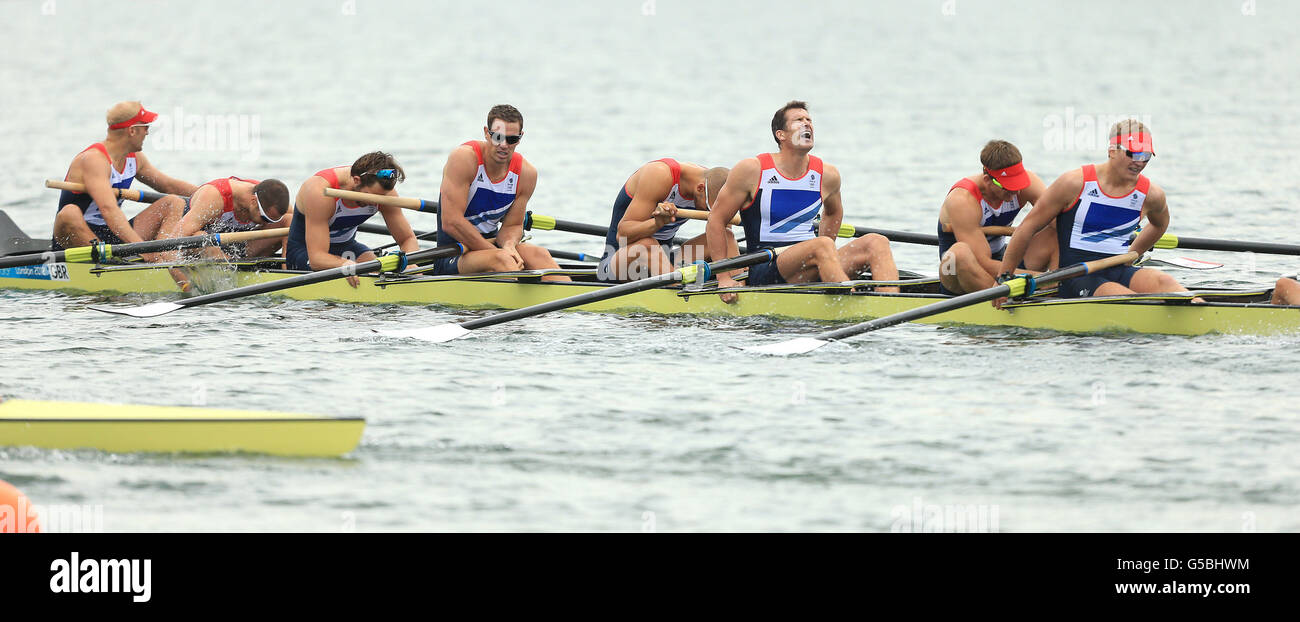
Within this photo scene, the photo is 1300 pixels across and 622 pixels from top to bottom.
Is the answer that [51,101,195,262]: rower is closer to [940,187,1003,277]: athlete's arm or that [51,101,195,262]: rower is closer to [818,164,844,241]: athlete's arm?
[818,164,844,241]: athlete's arm

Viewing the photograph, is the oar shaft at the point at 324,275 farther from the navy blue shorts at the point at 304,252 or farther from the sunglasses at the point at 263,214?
the sunglasses at the point at 263,214

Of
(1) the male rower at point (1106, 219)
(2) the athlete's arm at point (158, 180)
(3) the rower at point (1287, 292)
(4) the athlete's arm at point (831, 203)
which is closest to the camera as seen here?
(3) the rower at point (1287, 292)

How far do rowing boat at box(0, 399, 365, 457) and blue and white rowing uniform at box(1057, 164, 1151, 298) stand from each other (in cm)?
551

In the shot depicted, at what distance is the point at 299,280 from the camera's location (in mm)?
12273

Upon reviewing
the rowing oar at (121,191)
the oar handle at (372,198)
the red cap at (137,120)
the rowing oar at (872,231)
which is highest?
the red cap at (137,120)

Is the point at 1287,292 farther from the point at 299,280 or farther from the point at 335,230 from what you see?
the point at 335,230

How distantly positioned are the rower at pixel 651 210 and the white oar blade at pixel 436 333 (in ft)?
5.08

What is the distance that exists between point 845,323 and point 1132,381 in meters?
2.30

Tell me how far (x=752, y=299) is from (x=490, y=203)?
7.97 feet

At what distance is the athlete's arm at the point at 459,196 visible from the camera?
12.5 meters

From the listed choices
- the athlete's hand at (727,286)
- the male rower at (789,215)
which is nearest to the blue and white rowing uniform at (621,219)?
the male rower at (789,215)

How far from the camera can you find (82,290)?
14.0 m

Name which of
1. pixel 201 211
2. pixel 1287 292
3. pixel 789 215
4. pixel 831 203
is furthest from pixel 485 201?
pixel 1287 292
